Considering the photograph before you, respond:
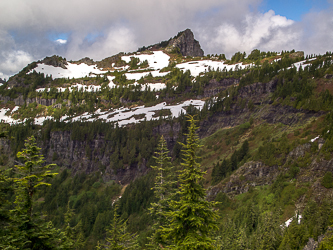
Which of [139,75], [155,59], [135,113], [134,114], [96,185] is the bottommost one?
[96,185]

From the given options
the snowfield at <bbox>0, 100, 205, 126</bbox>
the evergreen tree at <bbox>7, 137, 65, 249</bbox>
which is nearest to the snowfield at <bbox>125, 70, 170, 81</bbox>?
the snowfield at <bbox>0, 100, 205, 126</bbox>

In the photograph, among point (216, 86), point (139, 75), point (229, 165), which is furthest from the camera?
point (139, 75)

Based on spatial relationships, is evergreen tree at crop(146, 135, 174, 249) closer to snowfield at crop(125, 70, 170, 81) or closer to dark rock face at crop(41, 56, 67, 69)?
snowfield at crop(125, 70, 170, 81)

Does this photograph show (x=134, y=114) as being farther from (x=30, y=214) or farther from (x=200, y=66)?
(x=30, y=214)

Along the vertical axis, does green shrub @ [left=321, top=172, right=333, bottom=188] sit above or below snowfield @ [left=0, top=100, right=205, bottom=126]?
below

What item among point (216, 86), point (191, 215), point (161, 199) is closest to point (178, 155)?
point (216, 86)

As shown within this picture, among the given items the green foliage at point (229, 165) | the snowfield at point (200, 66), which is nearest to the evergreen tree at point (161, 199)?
the green foliage at point (229, 165)

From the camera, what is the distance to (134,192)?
69438 millimetres

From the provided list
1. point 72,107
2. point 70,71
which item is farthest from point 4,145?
point 70,71

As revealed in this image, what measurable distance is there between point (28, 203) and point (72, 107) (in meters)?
137

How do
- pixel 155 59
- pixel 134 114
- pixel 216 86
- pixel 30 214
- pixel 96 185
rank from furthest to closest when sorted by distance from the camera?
pixel 155 59 → pixel 216 86 → pixel 134 114 → pixel 96 185 → pixel 30 214

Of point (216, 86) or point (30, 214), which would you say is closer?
point (30, 214)

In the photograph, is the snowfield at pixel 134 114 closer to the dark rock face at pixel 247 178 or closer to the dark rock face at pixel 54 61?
the dark rock face at pixel 247 178

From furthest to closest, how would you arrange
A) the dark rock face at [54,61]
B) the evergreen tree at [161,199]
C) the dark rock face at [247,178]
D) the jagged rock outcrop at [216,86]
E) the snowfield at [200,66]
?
the dark rock face at [54,61] < the snowfield at [200,66] < the jagged rock outcrop at [216,86] < the dark rock face at [247,178] < the evergreen tree at [161,199]
